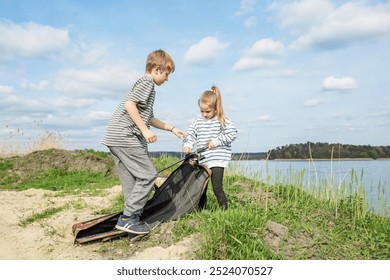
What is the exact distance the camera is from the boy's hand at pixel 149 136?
13.2ft

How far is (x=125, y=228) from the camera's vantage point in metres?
4.34

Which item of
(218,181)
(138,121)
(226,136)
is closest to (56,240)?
(138,121)

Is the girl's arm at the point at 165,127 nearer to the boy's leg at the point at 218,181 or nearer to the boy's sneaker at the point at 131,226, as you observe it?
the boy's leg at the point at 218,181

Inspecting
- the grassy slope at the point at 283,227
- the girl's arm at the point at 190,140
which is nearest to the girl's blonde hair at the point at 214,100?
the girl's arm at the point at 190,140

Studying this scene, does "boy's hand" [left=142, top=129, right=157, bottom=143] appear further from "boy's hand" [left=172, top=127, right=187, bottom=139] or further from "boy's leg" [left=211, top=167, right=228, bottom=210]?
"boy's leg" [left=211, top=167, right=228, bottom=210]

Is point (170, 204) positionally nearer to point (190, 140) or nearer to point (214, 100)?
point (190, 140)

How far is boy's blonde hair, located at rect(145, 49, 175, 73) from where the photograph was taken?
14.0 ft

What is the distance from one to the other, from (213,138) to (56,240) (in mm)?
2212

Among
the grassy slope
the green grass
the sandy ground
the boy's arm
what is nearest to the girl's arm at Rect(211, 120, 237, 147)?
the grassy slope

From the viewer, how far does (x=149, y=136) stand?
13.2ft

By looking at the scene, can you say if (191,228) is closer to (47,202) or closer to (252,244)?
(252,244)

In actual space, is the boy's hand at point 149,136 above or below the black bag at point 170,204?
above

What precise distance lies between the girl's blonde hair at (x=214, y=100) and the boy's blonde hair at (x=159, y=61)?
58 cm

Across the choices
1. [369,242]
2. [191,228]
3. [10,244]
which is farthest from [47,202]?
[369,242]
